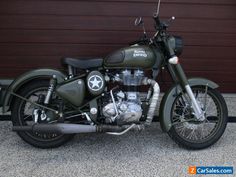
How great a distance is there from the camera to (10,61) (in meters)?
4.35

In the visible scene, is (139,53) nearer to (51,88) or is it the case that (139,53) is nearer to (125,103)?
(125,103)

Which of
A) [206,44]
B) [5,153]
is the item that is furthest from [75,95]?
[206,44]

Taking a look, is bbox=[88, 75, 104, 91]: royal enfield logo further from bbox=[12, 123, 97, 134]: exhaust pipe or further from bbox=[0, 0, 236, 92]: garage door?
bbox=[0, 0, 236, 92]: garage door

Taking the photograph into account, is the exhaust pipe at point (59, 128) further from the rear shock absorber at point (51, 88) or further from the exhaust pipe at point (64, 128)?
the rear shock absorber at point (51, 88)

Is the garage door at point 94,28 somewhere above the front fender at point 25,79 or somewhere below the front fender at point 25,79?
above

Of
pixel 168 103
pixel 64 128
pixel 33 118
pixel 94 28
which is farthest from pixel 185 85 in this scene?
pixel 94 28

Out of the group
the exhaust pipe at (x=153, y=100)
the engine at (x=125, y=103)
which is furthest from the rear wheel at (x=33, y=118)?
the exhaust pipe at (x=153, y=100)

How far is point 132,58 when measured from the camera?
Result: 305cm

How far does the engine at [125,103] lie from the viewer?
3.10m

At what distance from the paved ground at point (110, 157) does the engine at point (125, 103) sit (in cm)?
34

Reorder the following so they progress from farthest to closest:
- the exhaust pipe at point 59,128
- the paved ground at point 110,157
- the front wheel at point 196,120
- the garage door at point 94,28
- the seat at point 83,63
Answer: the garage door at point 94,28, the front wheel at point 196,120, the seat at point 83,63, the exhaust pipe at point 59,128, the paved ground at point 110,157

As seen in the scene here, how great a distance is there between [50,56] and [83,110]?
4.84 feet

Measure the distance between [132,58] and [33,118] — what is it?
114 centimetres

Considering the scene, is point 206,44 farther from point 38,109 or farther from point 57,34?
point 38,109
